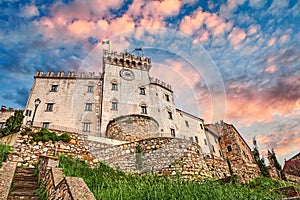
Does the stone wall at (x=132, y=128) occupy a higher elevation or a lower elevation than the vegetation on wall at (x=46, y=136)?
higher

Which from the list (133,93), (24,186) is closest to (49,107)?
(133,93)

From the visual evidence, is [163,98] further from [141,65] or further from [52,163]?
[52,163]

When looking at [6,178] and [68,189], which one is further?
[6,178]

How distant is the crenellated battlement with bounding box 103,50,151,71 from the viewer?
30.5m

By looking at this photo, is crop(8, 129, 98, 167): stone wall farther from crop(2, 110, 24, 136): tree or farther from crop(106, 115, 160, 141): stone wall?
crop(2, 110, 24, 136): tree

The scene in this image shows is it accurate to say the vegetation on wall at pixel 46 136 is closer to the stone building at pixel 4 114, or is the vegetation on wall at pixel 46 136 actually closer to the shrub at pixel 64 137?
the shrub at pixel 64 137

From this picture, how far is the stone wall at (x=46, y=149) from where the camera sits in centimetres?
1158

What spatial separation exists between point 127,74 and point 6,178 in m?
25.0

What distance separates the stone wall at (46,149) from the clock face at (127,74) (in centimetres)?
1644

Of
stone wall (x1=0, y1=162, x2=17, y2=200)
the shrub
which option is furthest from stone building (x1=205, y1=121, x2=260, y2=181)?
stone wall (x1=0, y1=162, x2=17, y2=200)

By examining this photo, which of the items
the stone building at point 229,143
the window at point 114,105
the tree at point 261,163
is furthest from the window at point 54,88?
the stone building at point 229,143

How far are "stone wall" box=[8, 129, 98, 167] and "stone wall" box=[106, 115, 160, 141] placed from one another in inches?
266

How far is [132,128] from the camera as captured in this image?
70.9 feet

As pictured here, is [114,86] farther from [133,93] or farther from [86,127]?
[86,127]
